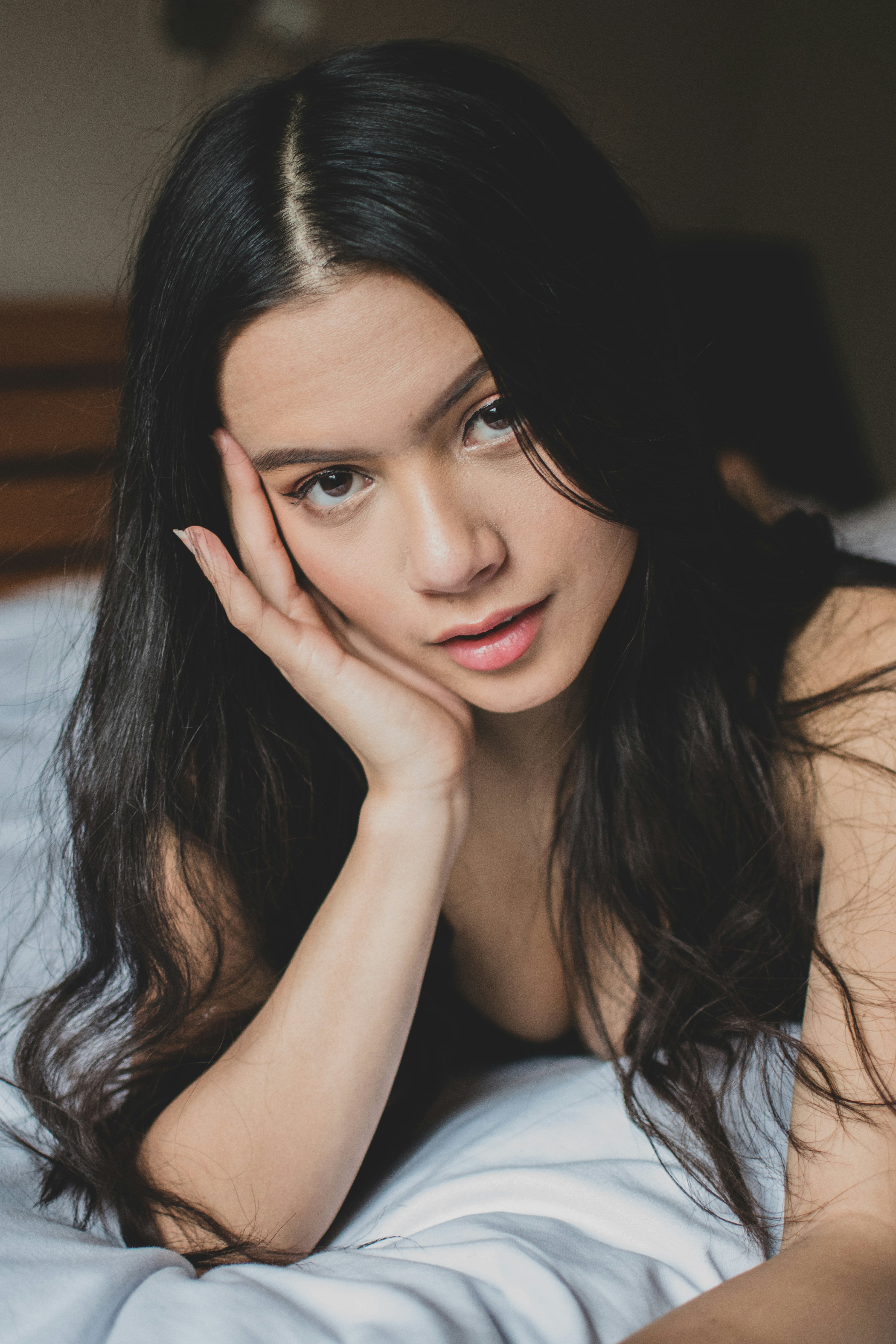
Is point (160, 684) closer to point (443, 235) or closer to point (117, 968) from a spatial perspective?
point (117, 968)

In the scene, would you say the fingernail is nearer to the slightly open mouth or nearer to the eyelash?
the eyelash

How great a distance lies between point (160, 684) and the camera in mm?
1015

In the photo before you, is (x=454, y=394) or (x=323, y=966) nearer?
(x=454, y=394)

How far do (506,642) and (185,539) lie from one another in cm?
33

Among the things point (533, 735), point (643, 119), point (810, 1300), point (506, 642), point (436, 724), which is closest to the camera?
point (810, 1300)

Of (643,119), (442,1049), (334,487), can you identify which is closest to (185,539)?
(334,487)

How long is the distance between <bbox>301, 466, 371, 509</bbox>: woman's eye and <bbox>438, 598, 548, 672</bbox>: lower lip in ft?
0.52

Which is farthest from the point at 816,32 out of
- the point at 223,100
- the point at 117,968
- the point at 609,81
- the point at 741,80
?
the point at 117,968

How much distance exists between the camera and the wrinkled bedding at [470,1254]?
688mm

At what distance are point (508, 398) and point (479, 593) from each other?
158 mm

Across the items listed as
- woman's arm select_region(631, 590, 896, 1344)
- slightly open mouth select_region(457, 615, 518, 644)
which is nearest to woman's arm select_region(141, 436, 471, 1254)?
slightly open mouth select_region(457, 615, 518, 644)

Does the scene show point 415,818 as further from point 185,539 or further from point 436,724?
point 185,539

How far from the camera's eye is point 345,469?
0.82 metres

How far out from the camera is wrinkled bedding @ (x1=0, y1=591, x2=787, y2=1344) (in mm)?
688
